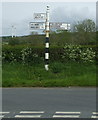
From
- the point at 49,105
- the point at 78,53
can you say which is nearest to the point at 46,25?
the point at 78,53

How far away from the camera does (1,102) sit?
934 cm

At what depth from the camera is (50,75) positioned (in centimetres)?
1555

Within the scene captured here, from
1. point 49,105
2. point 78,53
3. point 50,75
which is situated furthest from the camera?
point 78,53

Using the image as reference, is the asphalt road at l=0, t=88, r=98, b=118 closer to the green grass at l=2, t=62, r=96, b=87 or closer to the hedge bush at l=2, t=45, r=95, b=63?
the green grass at l=2, t=62, r=96, b=87

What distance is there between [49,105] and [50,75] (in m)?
6.73

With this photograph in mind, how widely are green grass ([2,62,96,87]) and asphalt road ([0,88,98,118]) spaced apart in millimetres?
2482

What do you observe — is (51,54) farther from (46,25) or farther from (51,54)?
(46,25)

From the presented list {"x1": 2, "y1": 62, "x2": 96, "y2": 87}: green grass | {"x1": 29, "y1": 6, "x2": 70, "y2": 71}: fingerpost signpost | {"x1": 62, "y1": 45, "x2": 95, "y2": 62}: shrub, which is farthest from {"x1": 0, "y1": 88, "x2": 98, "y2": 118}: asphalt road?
→ {"x1": 62, "y1": 45, "x2": 95, "y2": 62}: shrub

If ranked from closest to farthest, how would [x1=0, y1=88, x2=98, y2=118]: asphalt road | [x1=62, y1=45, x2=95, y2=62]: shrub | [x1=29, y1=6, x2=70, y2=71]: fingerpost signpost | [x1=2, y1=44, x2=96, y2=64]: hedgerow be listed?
[x1=0, y1=88, x2=98, y2=118]: asphalt road < [x1=29, y1=6, x2=70, y2=71]: fingerpost signpost < [x1=62, y1=45, x2=95, y2=62]: shrub < [x1=2, y1=44, x2=96, y2=64]: hedgerow

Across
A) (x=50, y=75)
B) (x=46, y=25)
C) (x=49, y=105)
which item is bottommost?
(x=49, y=105)

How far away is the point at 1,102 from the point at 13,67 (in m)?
8.20

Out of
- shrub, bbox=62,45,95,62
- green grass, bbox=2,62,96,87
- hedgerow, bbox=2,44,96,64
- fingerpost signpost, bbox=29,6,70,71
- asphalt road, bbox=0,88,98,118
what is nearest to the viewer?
asphalt road, bbox=0,88,98,118

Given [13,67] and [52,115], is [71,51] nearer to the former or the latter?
[13,67]

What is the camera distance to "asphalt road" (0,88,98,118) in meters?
7.60
